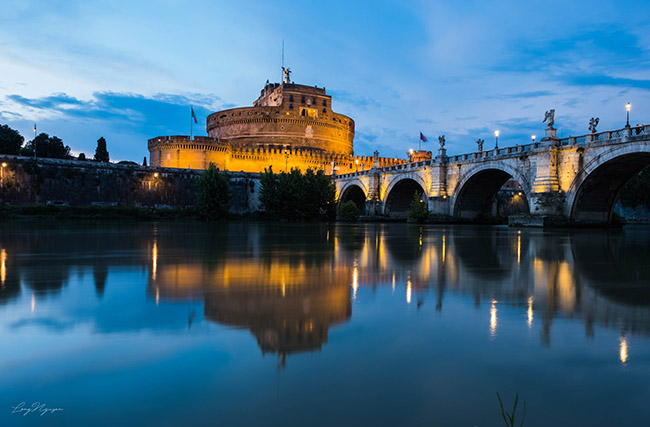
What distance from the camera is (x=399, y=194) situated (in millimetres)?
49344

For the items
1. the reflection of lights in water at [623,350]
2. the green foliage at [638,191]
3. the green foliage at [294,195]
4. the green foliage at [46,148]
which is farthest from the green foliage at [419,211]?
the green foliage at [46,148]

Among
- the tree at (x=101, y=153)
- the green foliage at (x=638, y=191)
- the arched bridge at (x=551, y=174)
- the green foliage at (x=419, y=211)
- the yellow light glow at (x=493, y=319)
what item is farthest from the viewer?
the tree at (x=101, y=153)

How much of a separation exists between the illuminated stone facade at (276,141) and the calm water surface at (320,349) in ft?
195

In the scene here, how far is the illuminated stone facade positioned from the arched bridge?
2920 centimetres

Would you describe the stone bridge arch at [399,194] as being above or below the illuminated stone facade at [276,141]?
below

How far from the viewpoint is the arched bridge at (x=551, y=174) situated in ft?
83.7

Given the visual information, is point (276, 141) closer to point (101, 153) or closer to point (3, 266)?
point (101, 153)

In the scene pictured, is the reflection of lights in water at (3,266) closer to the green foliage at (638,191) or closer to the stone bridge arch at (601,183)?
the stone bridge arch at (601,183)

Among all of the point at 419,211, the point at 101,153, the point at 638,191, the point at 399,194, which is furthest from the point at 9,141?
the point at 638,191

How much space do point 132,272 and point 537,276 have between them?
7050 millimetres

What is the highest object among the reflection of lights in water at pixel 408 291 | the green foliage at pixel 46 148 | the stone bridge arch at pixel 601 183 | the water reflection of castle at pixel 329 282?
the green foliage at pixel 46 148

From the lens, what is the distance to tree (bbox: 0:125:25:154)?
56.8 metres

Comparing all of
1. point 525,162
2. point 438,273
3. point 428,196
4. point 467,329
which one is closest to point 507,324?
point 467,329

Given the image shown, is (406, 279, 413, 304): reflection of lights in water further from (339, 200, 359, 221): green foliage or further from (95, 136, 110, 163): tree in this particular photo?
(95, 136, 110, 163): tree
